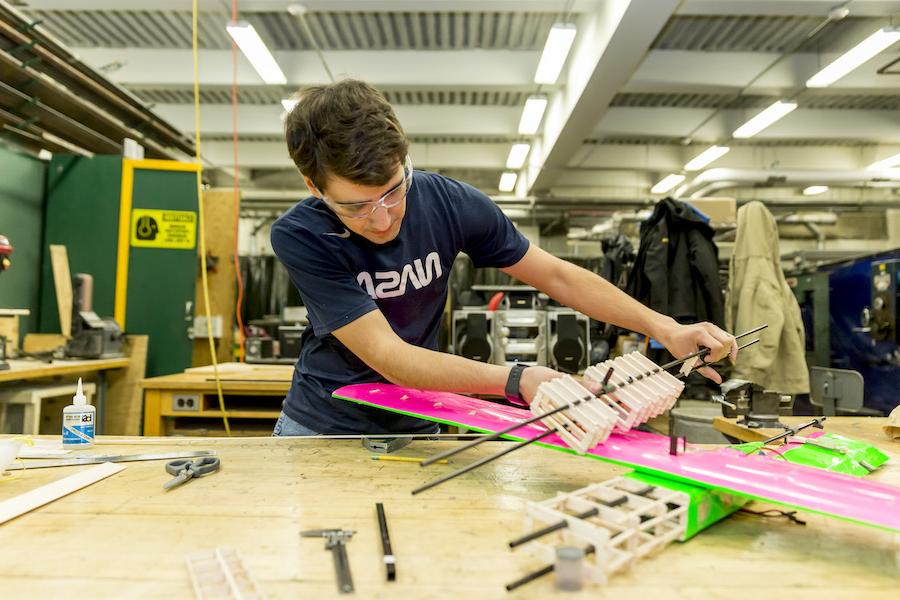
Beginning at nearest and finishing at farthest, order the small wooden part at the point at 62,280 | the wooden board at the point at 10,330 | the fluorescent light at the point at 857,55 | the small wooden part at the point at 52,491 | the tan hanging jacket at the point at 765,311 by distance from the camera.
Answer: the small wooden part at the point at 52,491 < the wooden board at the point at 10,330 < the tan hanging jacket at the point at 765,311 < the small wooden part at the point at 62,280 < the fluorescent light at the point at 857,55

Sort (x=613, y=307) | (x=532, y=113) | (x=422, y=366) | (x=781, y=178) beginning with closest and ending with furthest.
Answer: (x=422, y=366) < (x=613, y=307) < (x=532, y=113) < (x=781, y=178)

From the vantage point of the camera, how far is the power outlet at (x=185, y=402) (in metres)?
2.75

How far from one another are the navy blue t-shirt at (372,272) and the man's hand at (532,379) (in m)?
0.40

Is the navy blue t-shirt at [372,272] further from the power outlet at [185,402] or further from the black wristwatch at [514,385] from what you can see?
the power outlet at [185,402]

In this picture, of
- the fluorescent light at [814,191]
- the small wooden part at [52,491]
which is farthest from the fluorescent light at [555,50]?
the fluorescent light at [814,191]

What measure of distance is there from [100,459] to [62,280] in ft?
9.89

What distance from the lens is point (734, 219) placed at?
4.78 m

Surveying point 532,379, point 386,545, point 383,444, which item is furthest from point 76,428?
point 532,379

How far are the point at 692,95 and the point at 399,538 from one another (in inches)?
281

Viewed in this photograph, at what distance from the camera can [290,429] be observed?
1531 mm

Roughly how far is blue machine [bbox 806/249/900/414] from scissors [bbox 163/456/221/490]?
4.22 metres

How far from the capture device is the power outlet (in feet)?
9.02

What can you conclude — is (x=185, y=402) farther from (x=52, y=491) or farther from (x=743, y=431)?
(x=743, y=431)

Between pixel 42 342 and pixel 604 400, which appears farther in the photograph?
pixel 42 342
